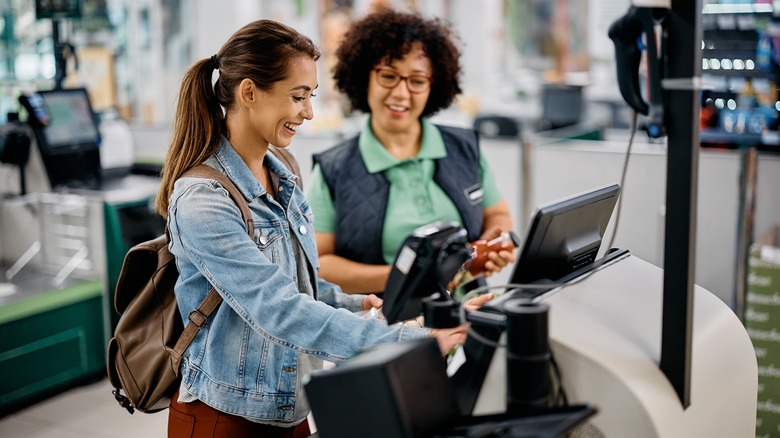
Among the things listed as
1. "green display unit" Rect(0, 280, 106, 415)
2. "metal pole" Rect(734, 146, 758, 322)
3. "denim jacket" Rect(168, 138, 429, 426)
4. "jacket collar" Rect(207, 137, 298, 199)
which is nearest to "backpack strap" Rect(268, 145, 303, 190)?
"denim jacket" Rect(168, 138, 429, 426)

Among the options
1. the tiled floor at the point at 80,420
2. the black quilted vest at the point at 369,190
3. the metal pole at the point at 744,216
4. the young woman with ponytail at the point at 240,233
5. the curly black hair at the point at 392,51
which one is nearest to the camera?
the young woman with ponytail at the point at 240,233

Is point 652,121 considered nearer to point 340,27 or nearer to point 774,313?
point 774,313

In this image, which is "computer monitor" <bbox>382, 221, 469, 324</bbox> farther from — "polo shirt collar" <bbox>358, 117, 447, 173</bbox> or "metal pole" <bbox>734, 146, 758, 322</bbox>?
"metal pole" <bbox>734, 146, 758, 322</bbox>

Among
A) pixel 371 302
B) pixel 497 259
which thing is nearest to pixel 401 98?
pixel 497 259

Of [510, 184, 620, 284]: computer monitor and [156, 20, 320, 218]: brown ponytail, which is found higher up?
[156, 20, 320, 218]: brown ponytail

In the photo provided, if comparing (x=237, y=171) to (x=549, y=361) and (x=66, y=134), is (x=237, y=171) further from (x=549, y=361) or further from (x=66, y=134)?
(x=66, y=134)

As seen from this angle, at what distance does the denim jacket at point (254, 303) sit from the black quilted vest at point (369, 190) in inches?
21.0

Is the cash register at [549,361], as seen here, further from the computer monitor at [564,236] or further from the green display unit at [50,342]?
the green display unit at [50,342]

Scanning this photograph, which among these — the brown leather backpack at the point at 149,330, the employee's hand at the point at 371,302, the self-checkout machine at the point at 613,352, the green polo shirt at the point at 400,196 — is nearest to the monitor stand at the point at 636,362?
the self-checkout machine at the point at 613,352

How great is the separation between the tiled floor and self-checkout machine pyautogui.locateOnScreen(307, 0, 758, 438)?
2.71 m

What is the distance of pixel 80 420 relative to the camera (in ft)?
13.3

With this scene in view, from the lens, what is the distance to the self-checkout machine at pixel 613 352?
1.27 m

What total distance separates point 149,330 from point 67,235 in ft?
9.24

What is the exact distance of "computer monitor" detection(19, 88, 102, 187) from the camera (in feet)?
14.3
